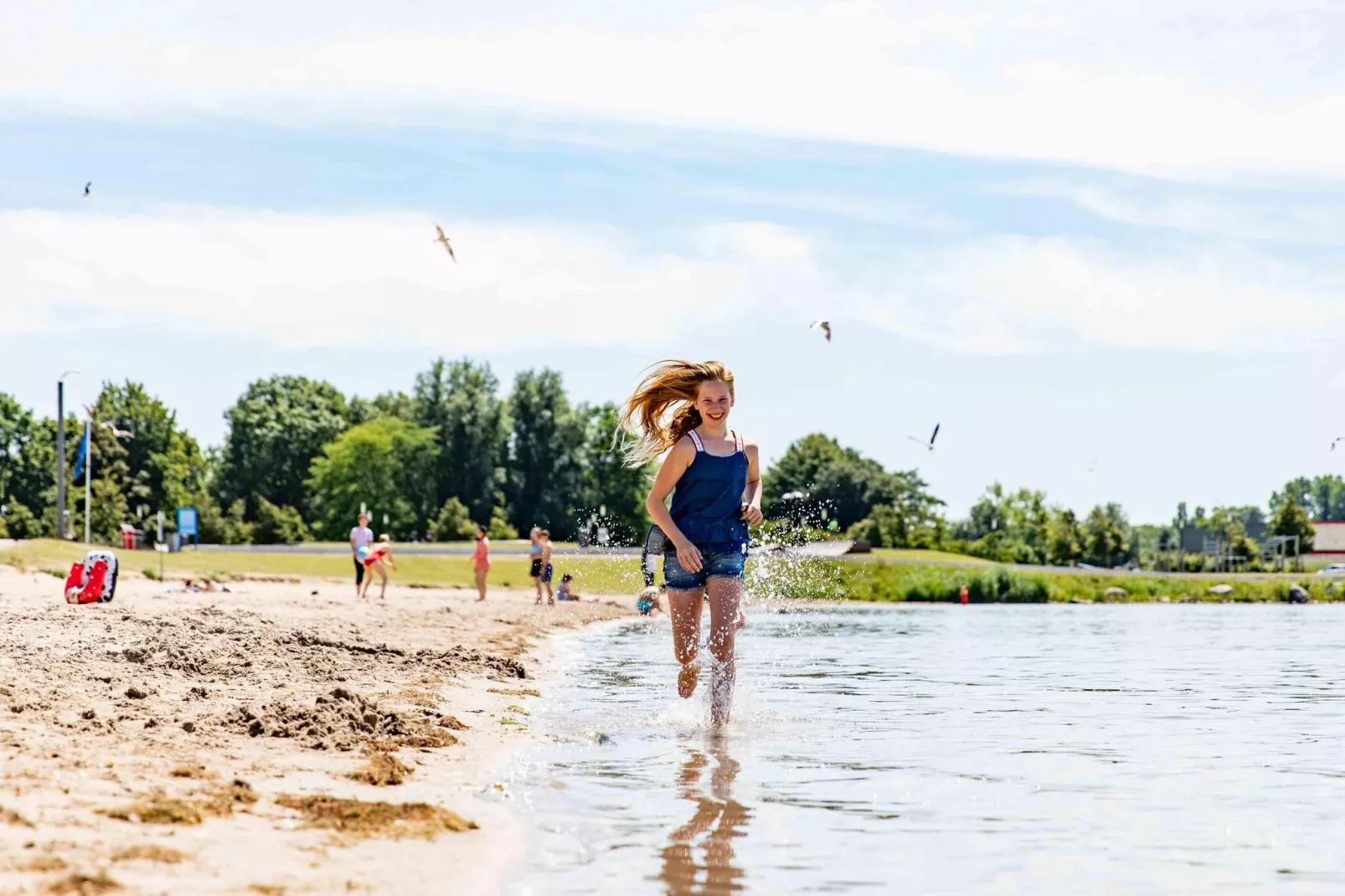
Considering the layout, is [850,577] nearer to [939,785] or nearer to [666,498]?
[666,498]

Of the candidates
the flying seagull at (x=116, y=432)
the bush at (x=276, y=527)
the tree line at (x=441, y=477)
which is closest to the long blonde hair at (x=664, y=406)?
the flying seagull at (x=116, y=432)

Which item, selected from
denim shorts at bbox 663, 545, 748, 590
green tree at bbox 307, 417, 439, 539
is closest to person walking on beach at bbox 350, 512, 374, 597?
denim shorts at bbox 663, 545, 748, 590

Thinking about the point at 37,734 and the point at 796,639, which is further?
the point at 796,639

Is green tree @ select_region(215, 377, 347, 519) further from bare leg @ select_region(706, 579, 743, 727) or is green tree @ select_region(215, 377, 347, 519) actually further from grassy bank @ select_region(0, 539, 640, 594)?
bare leg @ select_region(706, 579, 743, 727)

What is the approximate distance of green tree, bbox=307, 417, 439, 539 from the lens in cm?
11025

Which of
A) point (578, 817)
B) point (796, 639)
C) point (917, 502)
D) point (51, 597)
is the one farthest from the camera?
point (917, 502)

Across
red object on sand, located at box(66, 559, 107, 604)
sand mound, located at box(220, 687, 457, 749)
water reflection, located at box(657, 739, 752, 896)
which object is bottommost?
water reflection, located at box(657, 739, 752, 896)

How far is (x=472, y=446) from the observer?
111 metres

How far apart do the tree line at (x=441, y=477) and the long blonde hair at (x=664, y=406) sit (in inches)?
3176

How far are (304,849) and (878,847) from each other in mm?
2350

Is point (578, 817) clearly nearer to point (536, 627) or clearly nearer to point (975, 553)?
point (536, 627)

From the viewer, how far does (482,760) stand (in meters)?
8.27

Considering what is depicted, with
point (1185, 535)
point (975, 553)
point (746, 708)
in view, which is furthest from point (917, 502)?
point (746, 708)

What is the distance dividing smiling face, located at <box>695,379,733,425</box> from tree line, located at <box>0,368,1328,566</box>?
8106 centimetres
